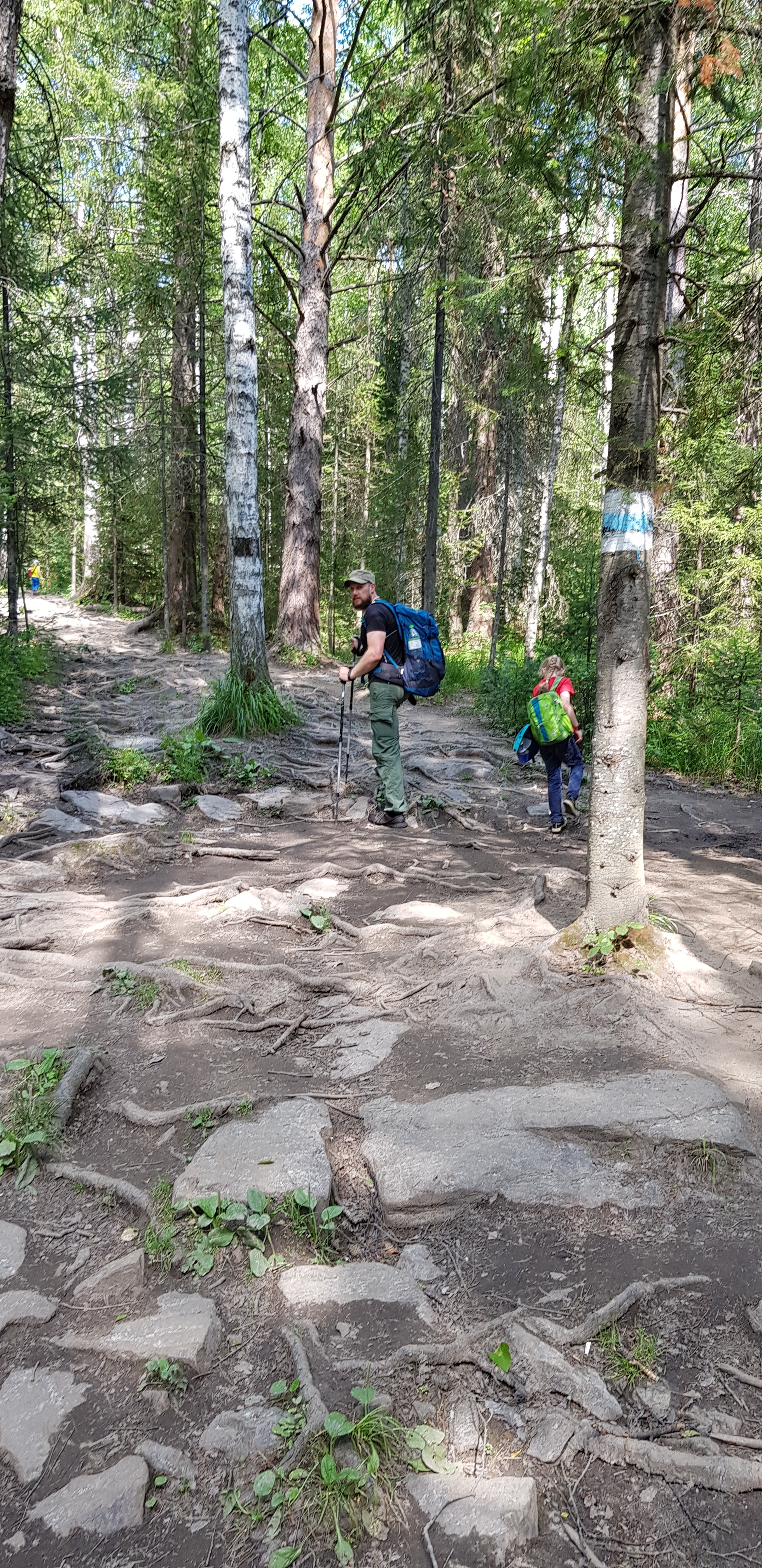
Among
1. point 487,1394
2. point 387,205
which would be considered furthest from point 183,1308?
point 387,205

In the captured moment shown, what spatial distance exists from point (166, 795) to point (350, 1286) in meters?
6.43

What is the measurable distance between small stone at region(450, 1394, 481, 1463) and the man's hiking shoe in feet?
20.6

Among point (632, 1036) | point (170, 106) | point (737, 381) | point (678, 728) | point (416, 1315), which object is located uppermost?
point (170, 106)

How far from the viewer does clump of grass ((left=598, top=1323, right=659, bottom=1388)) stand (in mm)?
2455

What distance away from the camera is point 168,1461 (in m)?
2.22

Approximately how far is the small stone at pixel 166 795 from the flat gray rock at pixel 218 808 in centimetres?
20

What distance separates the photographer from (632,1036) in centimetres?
405

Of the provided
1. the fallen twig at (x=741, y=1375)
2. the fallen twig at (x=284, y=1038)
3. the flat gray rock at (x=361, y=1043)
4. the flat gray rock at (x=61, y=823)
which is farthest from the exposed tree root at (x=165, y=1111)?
the flat gray rock at (x=61, y=823)

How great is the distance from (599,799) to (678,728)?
7.46 meters

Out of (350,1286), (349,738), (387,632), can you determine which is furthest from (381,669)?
(350,1286)

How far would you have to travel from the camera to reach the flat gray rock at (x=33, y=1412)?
7.28 ft

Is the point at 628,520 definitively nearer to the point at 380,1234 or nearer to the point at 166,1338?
the point at 380,1234

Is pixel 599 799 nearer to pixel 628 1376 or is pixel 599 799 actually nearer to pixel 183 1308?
pixel 628 1376

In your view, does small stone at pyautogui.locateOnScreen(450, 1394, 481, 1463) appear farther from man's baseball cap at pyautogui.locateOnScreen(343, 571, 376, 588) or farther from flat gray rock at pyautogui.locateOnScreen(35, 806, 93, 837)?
man's baseball cap at pyautogui.locateOnScreen(343, 571, 376, 588)
